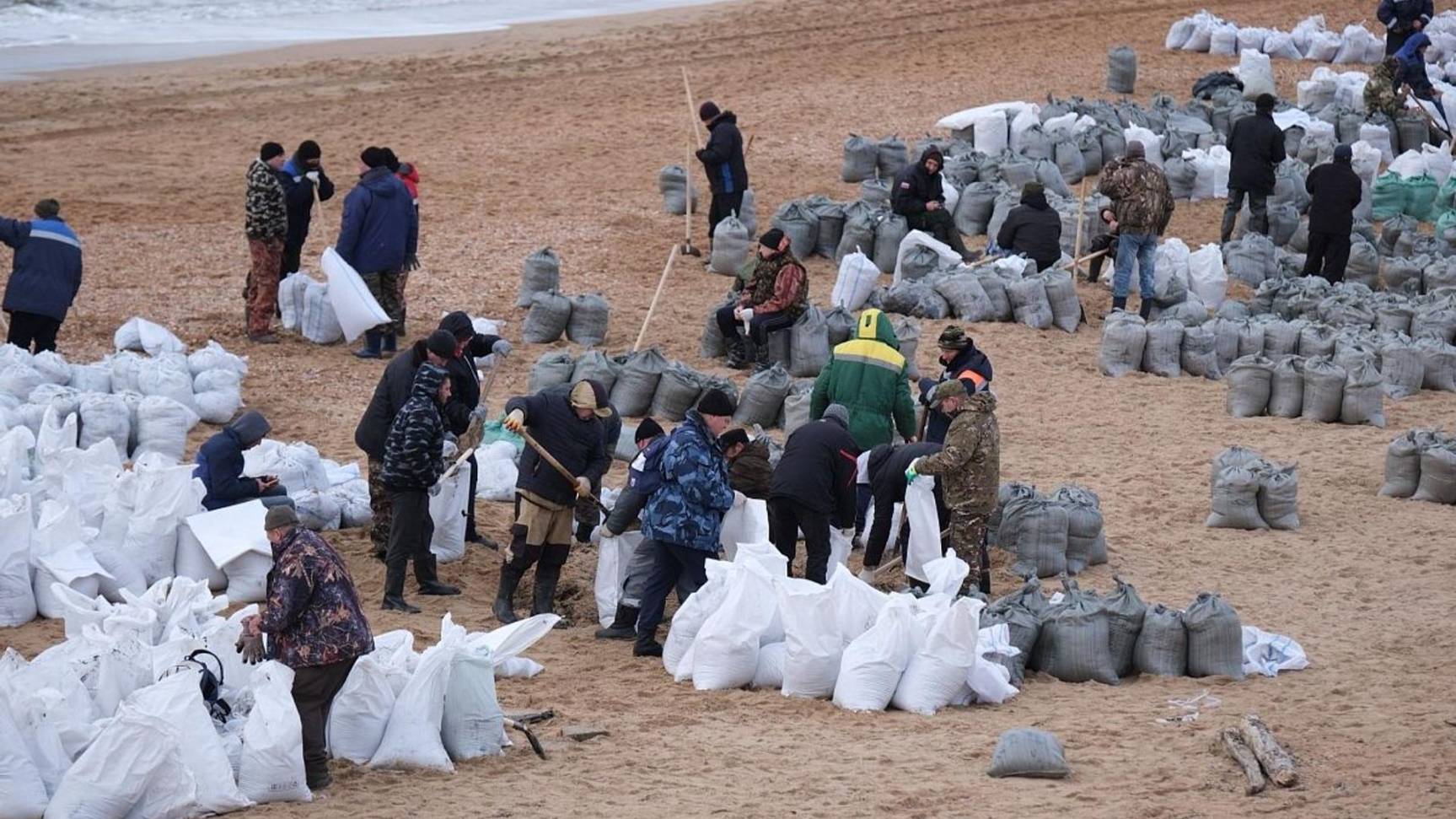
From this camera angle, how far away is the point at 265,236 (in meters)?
15.7

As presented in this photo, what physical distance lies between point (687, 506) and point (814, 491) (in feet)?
2.71

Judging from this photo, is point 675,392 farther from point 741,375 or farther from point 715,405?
point 715,405

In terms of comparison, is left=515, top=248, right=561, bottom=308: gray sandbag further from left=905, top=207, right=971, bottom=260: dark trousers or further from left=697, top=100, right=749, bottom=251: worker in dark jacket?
left=905, top=207, right=971, bottom=260: dark trousers

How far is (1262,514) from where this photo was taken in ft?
42.0

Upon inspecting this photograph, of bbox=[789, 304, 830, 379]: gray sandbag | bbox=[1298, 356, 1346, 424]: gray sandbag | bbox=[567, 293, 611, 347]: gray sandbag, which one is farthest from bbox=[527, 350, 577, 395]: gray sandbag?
bbox=[1298, 356, 1346, 424]: gray sandbag

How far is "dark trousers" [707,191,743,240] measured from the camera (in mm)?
18812

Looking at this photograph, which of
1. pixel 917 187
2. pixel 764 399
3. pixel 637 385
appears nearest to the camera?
pixel 764 399

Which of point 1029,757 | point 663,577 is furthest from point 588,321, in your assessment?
point 1029,757

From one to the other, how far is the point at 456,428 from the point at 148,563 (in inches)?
68.7

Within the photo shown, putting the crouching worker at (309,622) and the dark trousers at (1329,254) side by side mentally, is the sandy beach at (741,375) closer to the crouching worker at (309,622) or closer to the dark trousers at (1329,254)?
the crouching worker at (309,622)

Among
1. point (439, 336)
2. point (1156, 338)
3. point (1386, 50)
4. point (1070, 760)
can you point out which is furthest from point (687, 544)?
point (1386, 50)

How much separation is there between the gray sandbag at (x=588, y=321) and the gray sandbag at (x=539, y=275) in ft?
2.26

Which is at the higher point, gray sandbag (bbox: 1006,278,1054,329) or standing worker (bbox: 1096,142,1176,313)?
standing worker (bbox: 1096,142,1176,313)

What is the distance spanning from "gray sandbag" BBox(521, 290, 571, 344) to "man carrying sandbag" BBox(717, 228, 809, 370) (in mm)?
1321
